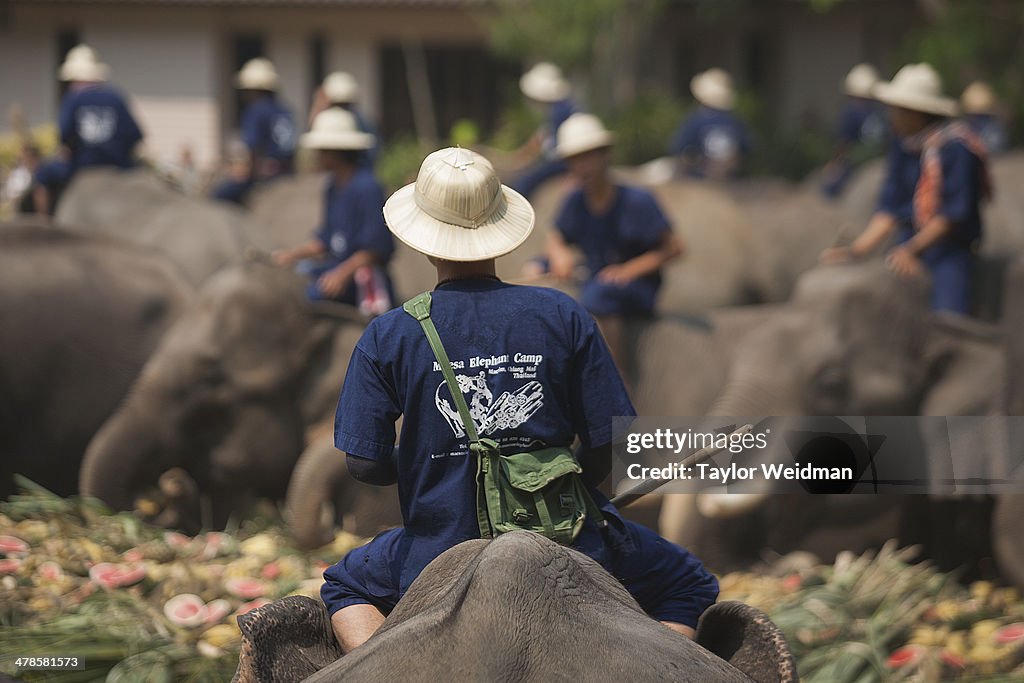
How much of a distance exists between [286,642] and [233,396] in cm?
393

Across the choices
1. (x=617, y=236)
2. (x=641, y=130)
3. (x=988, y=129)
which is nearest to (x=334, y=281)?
(x=617, y=236)

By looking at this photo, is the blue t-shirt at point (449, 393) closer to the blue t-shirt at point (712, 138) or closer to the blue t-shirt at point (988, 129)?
the blue t-shirt at point (712, 138)

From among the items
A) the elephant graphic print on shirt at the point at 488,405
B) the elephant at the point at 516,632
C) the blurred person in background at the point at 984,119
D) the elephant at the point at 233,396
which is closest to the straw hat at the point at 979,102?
the blurred person in background at the point at 984,119

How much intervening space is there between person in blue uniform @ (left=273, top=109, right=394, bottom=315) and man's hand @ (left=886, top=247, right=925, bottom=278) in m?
2.58

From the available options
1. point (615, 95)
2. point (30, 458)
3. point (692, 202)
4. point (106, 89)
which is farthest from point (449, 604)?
point (615, 95)

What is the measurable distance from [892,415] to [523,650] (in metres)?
4.22

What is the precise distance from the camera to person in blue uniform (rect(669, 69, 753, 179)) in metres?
13.2

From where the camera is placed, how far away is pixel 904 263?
7.25m

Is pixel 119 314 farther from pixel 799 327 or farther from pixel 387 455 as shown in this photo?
pixel 387 455

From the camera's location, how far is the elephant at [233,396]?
7.20m

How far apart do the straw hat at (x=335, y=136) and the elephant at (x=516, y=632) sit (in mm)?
5051

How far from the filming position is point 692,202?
1100 centimetres

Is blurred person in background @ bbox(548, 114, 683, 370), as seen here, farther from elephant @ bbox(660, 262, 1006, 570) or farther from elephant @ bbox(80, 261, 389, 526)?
elephant @ bbox(80, 261, 389, 526)

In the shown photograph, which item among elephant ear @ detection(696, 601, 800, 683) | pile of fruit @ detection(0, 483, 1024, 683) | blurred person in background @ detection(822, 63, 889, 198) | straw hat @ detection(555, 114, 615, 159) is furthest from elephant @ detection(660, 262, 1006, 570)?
blurred person in background @ detection(822, 63, 889, 198)
